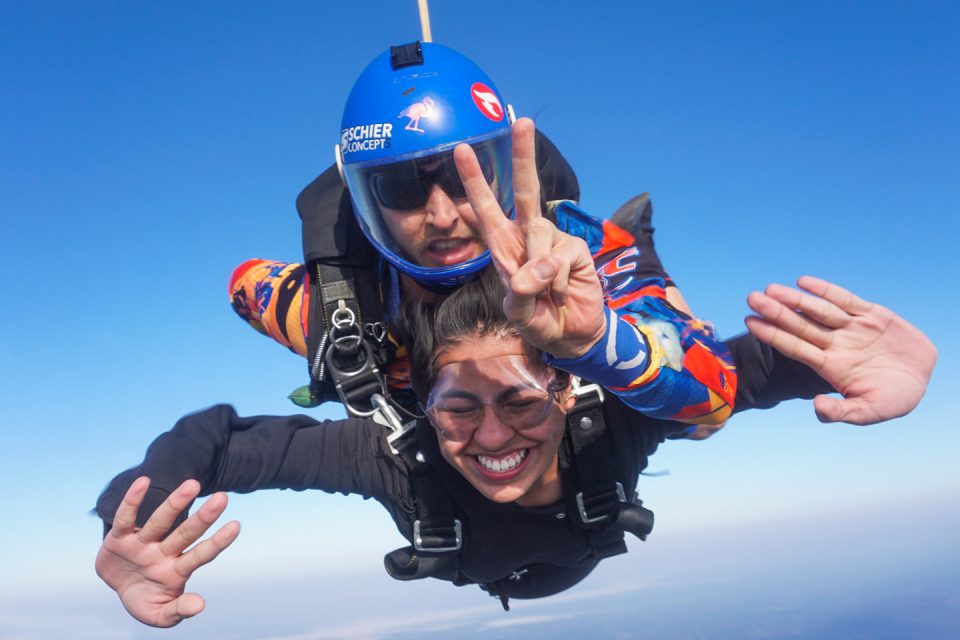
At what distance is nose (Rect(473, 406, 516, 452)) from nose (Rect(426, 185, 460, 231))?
0.57m

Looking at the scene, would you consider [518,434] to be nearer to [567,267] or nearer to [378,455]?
[378,455]

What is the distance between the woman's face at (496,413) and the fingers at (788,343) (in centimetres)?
61

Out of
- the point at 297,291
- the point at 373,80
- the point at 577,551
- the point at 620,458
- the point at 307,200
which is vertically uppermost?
the point at 373,80

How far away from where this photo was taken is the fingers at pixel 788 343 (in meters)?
1.75

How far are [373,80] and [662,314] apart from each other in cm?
130

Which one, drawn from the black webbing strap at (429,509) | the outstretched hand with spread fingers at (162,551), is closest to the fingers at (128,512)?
the outstretched hand with spread fingers at (162,551)

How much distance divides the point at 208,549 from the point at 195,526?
2.5 inches

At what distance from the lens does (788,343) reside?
1747 mm

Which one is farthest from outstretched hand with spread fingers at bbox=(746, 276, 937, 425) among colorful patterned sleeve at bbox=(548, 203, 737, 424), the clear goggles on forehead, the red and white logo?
the red and white logo

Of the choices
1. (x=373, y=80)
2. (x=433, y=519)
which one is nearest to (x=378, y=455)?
(x=433, y=519)

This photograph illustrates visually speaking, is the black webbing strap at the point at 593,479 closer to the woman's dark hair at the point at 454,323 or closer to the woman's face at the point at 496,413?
the woman's face at the point at 496,413

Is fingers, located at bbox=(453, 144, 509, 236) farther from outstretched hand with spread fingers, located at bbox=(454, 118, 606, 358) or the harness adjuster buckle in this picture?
the harness adjuster buckle

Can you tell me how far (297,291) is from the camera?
2.72 metres

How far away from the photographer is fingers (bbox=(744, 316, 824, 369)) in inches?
68.8
